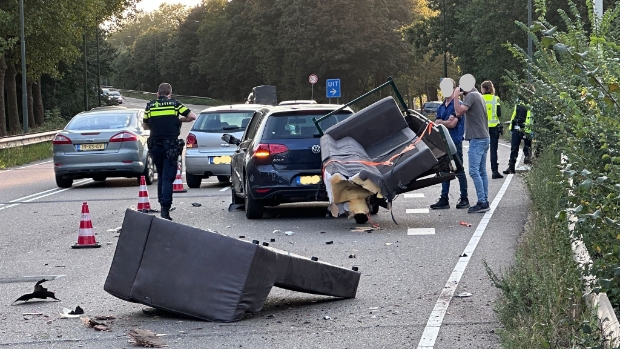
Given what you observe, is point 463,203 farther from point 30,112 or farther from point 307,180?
point 30,112

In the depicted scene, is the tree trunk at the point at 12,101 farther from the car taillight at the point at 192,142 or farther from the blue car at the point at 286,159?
the blue car at the point at 286,159

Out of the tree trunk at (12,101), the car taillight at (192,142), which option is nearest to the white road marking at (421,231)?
the car taillight at (192,142)

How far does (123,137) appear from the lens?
2159 centimetres

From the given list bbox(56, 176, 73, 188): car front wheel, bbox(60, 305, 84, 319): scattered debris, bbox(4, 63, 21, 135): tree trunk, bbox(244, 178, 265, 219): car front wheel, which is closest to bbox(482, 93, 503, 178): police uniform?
bbox(244, 178, 265, 219): car front wheel

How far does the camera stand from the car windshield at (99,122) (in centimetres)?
2202

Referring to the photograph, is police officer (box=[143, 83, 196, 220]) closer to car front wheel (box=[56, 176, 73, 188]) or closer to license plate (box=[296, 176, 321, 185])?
license plate (box=[296, 176, 321, 185])

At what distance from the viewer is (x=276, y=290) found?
9.32 m

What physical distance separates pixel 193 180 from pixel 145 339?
1446 centimetres

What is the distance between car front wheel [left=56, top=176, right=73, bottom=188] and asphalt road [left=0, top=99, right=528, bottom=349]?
9.84 ft

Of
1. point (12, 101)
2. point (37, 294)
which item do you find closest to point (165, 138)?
point (37, 294)

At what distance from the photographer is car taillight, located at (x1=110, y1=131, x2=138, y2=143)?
70.7 feet

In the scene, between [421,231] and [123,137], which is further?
[123,137]

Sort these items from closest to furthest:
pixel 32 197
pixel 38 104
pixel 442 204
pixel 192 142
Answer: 1. pixel 442 204
2. pixel 32 197
3. pixel 192 142
4. pixel 38 104

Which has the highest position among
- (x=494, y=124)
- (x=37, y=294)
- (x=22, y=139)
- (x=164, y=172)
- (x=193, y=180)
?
(x=494, y=124)
